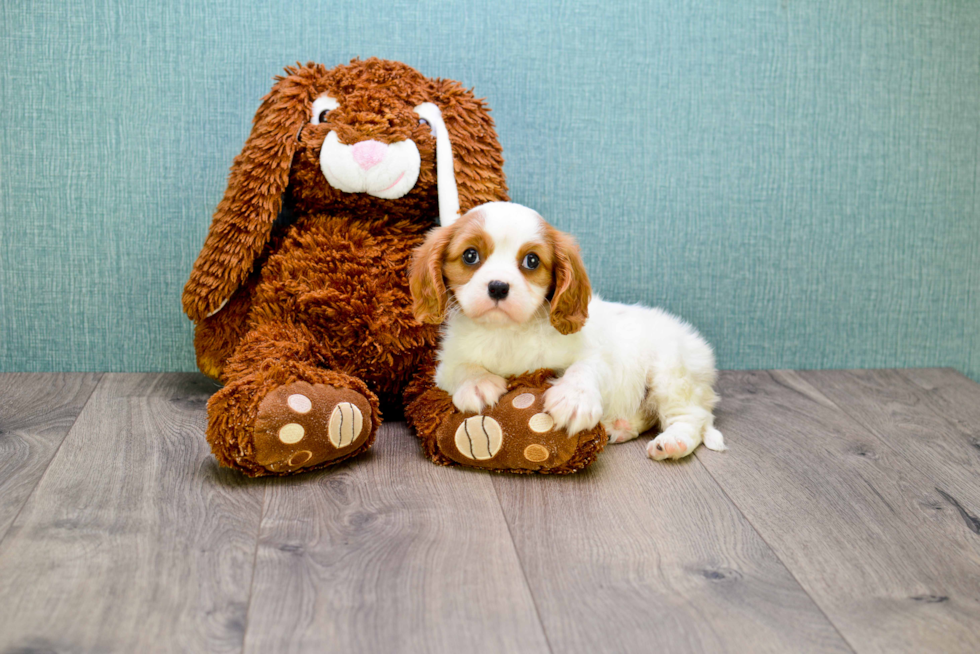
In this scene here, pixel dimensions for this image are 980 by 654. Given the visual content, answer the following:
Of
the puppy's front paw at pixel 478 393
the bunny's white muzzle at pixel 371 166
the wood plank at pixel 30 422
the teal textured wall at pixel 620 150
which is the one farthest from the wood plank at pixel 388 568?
the teal textured wall at pixel 620 150

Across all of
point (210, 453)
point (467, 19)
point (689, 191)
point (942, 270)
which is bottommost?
point (210, 453)

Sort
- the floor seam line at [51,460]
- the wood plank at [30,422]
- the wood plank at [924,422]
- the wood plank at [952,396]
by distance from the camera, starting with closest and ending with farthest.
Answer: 1. the floor seam line at [51,460]
2. the wood plank at [30,422]
3. the wood plank at [924,422]
4. the wood plank at [952,396]

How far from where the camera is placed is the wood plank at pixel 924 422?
151 centimetres

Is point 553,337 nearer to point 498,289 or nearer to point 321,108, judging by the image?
point 498,289

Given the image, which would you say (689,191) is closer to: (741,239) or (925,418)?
(741,239)

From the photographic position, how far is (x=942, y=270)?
2141 mm

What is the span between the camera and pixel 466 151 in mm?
1695

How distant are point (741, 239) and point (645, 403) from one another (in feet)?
1.92

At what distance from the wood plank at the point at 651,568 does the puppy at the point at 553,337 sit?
4.9 inches

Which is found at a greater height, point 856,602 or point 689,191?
point 689,191

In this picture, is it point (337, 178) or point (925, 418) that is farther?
point (925, 418)

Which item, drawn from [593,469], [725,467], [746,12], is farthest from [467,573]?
[746,12]

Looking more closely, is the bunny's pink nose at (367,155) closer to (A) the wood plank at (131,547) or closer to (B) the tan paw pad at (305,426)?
(B) the tan paw pad at (305,426)

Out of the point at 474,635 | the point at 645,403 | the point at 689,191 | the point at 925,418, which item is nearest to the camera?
the point at 474,635
